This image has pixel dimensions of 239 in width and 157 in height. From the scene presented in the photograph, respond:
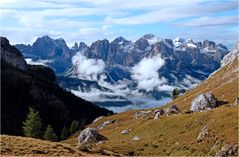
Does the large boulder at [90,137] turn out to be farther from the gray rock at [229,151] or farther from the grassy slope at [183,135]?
the gray rock at [229,151]

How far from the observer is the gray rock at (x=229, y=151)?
7066 centimetres

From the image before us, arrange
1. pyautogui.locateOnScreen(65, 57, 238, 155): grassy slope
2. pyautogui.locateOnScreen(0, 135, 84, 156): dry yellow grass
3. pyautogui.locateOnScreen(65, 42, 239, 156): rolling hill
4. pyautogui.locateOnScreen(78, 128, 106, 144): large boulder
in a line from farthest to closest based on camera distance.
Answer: pyautogui.locateOnScreen(78, 128, 106, 144): large boulder
pyautogui.locateOnScreen(65, 57, 238, 155): grassy slope
pyautogui.locateOnScreen(65, 42, 239, 156): rolling hill
pyautogui.locateOnScreen(0, 135, 84, 156): dry yellow grass

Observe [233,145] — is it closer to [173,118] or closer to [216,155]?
[216,155]

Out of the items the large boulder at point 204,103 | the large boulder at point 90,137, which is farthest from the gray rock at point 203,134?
the large boulder at point 204,103

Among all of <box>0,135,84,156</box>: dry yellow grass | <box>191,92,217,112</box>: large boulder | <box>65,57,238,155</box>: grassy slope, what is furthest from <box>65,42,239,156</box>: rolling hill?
<box>191,92,217,112</box>: large boulder

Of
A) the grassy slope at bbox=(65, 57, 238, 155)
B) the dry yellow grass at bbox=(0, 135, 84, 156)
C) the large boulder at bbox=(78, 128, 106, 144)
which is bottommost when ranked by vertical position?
the large boulder at bbox=(78, 128, 106, 144)

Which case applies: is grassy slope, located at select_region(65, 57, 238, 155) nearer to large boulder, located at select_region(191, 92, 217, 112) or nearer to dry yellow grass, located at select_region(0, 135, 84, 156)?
dry yellow grass, located at select_region(0, 135, 84, 156)

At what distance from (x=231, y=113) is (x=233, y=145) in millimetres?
16204

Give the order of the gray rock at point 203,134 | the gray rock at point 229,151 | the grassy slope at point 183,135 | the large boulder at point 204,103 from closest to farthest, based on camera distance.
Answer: the gray rock at point 229,151, the grassy slope at point 183,135, the gray rock at point 203,134, the large boulder at point 204,103

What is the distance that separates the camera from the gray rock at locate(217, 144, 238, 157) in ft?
232

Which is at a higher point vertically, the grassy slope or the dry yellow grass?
the dry yellow grass

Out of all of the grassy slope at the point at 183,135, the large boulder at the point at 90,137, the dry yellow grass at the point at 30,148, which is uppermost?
the dry yellow grass at the point at 30,148

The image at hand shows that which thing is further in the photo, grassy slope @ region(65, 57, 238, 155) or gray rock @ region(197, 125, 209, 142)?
gray rock @ region(197, 125, 209, 142)

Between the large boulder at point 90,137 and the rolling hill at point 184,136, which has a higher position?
the rolling hill at point 184,136
